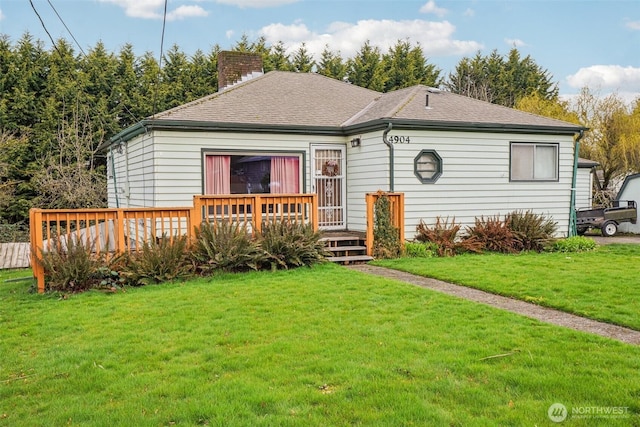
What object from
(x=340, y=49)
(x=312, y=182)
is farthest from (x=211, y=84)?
(x=312, y=182)

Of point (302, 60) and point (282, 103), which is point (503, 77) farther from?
point (282, 103)

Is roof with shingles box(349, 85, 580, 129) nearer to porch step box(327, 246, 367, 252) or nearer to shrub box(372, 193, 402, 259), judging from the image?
shrub box(372, 193, 402, 259)

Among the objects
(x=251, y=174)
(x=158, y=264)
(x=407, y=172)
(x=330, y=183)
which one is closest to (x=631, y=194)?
(x=407, y=172)

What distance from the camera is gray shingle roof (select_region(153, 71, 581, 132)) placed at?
37.2ft

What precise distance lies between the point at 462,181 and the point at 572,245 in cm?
268

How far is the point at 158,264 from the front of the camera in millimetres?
7988

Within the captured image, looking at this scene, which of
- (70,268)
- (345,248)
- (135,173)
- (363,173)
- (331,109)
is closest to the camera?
(70,268)

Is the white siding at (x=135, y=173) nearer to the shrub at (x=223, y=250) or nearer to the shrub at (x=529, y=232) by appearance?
the shrub at (x=223, y=250)

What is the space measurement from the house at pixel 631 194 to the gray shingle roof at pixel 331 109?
4.34 meters

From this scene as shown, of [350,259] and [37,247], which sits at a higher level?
[37,247]

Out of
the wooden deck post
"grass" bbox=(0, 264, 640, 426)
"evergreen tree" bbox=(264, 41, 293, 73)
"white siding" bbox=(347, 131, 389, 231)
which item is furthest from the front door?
"evergreen tree" bbox=(264, 41, 293, 73)

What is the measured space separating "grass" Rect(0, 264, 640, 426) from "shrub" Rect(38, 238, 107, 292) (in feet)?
2.98

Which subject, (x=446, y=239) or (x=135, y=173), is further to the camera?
(x=135, y=173)

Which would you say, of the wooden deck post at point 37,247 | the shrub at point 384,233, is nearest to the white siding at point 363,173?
the shrub at point 384,233
